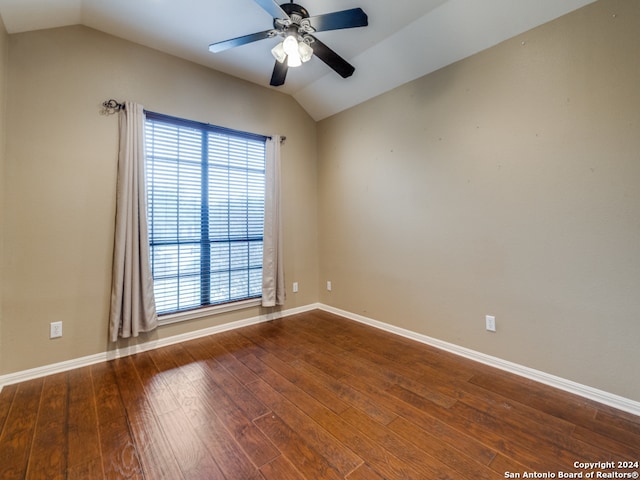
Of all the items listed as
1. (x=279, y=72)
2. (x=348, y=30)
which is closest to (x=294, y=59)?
(x=279, y=72)

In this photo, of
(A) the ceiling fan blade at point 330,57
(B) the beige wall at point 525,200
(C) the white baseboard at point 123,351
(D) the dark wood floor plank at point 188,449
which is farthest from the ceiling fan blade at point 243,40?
(C) the white baseboard at point 123,351

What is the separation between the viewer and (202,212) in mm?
3053

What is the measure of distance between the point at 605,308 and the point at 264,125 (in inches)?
140

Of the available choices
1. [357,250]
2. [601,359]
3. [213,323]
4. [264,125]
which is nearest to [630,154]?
[601,359]

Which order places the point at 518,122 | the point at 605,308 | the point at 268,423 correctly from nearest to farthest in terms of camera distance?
the point at 268,423 → the point at 605,308 → the point at 518,122

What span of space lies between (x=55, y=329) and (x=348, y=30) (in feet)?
11.5

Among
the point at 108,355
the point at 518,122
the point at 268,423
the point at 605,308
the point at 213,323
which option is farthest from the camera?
the point at 213,323

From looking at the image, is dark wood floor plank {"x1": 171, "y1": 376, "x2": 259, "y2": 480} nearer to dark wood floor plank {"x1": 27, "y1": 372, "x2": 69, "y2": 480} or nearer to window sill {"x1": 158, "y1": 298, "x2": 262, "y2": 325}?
dark wood floor plank {"x1": 27, "y1": 372, "x2": 69, "y2": 480}

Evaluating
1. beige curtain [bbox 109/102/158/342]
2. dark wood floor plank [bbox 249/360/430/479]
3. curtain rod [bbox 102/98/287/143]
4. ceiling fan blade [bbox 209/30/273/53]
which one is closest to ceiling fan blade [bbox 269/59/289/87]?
ceiling fan blade [bbox 209/30/273/53]

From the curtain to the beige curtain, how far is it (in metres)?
1.26

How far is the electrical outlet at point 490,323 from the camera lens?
2.38 meters

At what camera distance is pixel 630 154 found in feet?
5.82

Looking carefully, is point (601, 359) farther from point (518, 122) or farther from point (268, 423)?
point (268, 423)

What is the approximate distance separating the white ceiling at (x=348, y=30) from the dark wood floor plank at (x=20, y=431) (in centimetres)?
263
